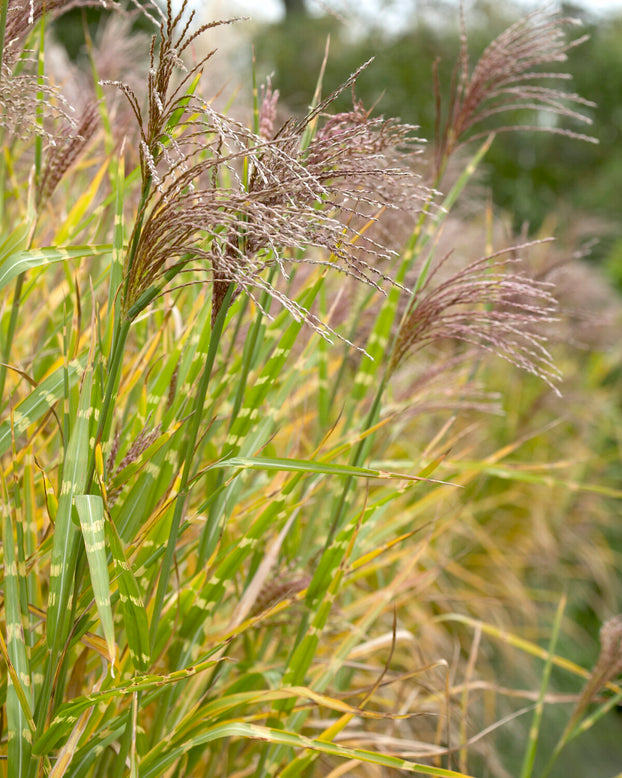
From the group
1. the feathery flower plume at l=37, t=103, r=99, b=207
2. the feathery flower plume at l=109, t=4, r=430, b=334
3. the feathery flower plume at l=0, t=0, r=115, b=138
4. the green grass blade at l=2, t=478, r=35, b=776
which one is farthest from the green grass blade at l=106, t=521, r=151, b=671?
the feathery flower plume at l=37, t=103, r=99, b=207

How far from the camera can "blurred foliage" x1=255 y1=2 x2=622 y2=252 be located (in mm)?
9250

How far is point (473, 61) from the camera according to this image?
29.4 feet

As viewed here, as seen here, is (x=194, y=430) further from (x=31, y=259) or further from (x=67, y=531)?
(x=31, y=259)

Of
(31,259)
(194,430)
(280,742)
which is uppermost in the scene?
(31,259)

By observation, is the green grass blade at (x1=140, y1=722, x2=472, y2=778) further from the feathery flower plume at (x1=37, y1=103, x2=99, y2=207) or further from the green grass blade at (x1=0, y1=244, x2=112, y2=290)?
the feathery flower plume at (x1=37, y1=103, x2=99, y2=207)

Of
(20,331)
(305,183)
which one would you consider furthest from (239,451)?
(20,331)

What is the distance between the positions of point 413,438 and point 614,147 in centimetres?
840

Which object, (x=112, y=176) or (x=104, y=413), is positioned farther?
(x=112, y=176)

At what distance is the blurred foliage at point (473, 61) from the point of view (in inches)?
364

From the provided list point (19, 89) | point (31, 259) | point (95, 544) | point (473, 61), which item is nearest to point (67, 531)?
point (95, 544)

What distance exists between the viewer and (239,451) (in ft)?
3.56

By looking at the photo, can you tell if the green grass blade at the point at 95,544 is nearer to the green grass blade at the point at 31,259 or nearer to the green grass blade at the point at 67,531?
the green grass blade at the point at 67,531

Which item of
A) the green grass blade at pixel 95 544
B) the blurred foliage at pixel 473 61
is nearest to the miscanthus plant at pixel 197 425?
the green grass blade at pixel 95 544

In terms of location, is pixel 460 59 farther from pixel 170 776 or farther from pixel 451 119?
pixel 170 776
